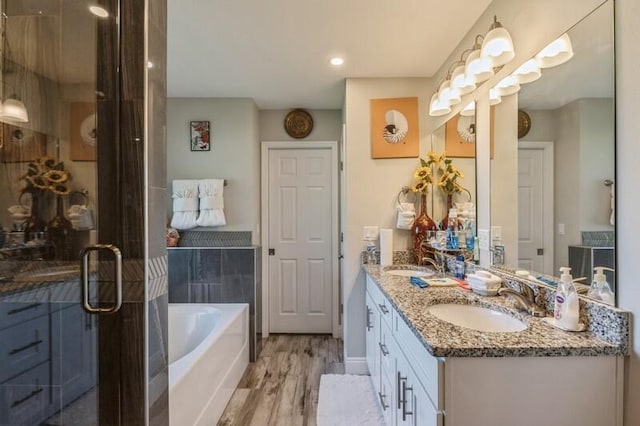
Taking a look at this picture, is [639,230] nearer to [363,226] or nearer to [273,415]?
[363,226]

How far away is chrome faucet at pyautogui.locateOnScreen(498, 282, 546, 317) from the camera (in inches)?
51.9

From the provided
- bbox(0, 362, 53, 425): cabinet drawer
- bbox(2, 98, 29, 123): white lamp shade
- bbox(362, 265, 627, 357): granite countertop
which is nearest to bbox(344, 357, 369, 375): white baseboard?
bbox(362, 265, 627, 357): granite countertop

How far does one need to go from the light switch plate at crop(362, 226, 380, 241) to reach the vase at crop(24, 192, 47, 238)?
2.08 m

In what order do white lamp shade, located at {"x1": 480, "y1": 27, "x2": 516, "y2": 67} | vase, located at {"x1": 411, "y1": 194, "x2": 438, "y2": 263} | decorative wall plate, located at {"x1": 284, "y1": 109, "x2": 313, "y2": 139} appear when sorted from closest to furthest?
white lamp shade, located at {"x1": 480, "y1": 27, "x2": 516, "y2": 67}, vase, located at {"x1": 411, "y1": 194, "x2": 438, "y2": 263}, decorative wall plate, located at {"x1": 284, "y1": 109, "x2": 313, "y2": 139}

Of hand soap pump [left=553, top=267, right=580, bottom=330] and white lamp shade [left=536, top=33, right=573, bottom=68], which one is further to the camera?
white lamp shade [left=536, top=33, right=573, bottom=68]

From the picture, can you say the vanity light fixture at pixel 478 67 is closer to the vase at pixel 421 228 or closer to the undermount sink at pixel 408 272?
the vase at pixel 421 228

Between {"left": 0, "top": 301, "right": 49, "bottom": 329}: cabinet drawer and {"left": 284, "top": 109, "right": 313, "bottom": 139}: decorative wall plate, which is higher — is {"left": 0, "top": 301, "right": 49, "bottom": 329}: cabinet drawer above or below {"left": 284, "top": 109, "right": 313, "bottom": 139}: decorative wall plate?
below

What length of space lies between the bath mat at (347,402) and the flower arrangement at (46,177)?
6.20 ft

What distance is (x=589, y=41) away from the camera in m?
1.17

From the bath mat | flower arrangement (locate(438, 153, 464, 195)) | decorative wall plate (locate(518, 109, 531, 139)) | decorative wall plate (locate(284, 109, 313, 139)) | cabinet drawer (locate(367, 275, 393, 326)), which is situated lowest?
the bath mat

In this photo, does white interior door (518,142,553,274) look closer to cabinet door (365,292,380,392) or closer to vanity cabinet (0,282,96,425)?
cabinet door (365,292,380,392)

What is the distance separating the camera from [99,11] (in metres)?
1.21

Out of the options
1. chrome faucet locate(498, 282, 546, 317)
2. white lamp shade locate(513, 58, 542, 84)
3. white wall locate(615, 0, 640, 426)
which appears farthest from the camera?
white lamp shade locate(513, 58, 542, 84)

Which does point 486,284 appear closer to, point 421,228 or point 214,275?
→ point 421,228
